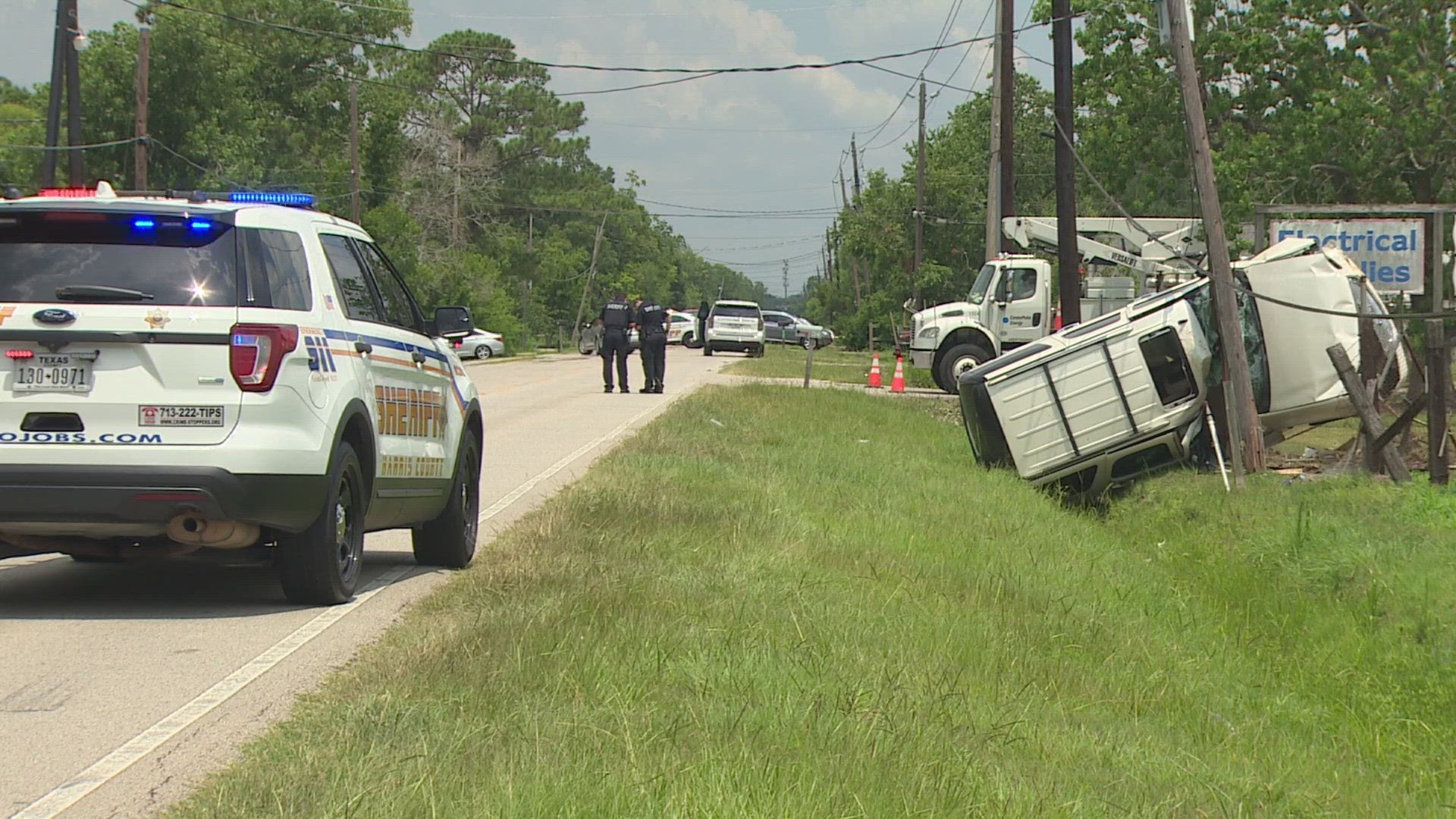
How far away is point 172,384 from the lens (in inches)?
289

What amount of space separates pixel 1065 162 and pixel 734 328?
30.9m

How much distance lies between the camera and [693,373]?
39.4 metres

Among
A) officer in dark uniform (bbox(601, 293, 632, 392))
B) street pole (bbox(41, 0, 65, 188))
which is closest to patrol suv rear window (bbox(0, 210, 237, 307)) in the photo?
officer in dark uniform (bbox(601, 293, 632, 392))

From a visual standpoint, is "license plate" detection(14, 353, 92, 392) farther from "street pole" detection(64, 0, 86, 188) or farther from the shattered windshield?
the shattered windshield

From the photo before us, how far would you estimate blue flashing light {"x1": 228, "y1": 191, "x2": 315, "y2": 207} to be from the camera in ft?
26.7

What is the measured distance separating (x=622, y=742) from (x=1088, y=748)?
184 centimetres

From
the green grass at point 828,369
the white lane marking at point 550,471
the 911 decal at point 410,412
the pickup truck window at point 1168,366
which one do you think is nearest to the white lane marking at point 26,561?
the 911 decal at point 410,412

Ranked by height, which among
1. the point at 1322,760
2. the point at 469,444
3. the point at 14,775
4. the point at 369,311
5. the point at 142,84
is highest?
the point at 142,84

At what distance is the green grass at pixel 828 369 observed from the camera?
3828cm

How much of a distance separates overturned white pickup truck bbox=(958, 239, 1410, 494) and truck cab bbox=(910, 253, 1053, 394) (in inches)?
573

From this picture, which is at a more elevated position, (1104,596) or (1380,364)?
(1380,364)

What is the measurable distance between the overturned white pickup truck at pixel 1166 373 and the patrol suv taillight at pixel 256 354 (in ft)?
36.5

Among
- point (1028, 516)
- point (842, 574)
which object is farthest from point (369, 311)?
point (1028, 516)

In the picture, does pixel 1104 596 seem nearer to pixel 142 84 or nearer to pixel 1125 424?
pixel 1125 424
